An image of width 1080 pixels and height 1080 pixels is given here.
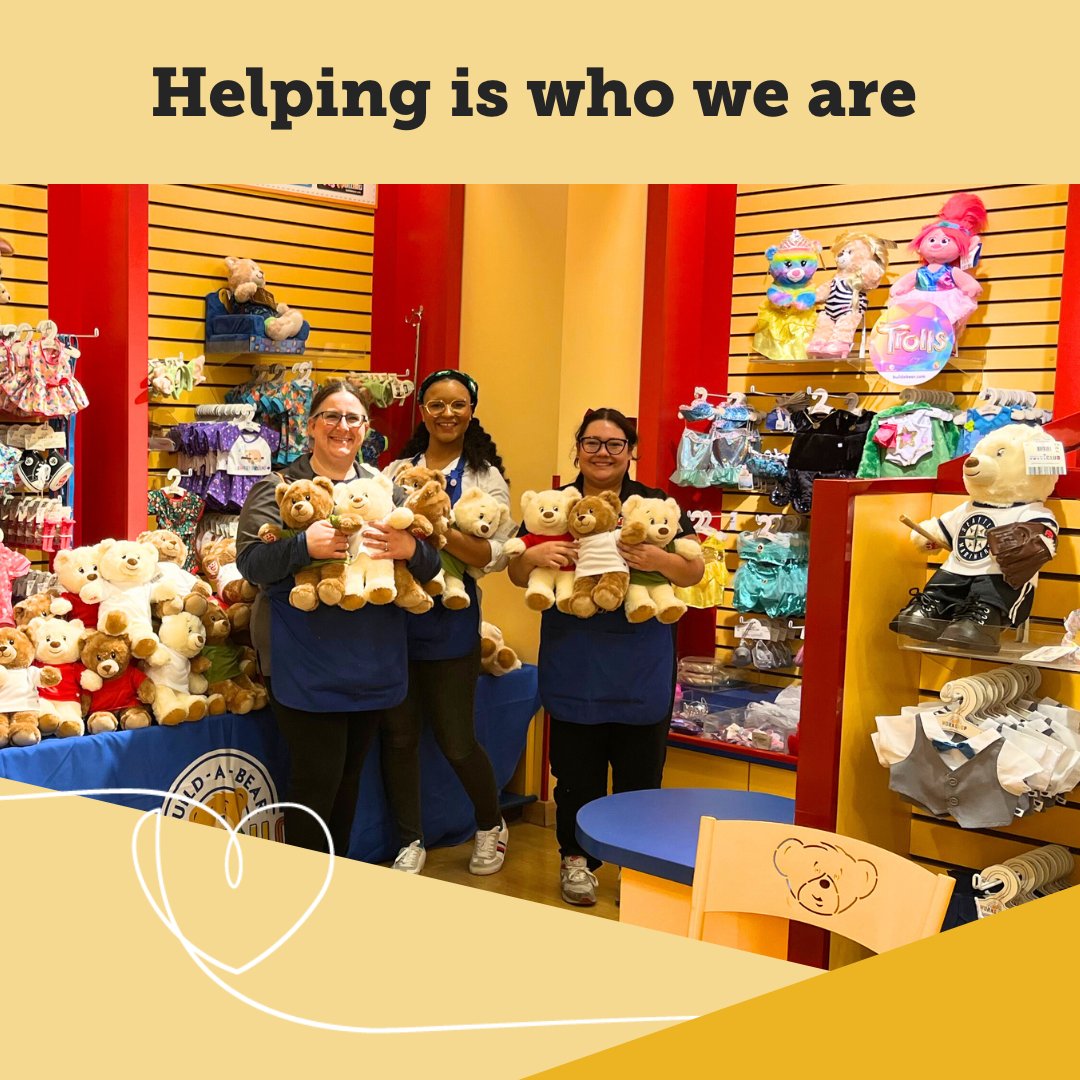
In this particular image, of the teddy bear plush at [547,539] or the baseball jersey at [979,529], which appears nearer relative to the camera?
the baseball jersey at [979,529]

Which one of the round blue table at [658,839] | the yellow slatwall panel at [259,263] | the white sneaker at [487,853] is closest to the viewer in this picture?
the round blue table at [658,839]

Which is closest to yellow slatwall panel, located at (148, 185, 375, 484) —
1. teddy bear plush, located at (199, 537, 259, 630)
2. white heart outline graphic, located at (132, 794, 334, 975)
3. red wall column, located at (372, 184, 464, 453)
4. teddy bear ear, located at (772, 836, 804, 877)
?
red wall column, located at (372, 184, 464, 453)

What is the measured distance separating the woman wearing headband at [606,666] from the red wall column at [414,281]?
189 cm

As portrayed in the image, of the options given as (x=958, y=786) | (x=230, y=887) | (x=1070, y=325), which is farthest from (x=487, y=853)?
(x=230, y=887)

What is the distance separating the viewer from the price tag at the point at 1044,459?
2.76m

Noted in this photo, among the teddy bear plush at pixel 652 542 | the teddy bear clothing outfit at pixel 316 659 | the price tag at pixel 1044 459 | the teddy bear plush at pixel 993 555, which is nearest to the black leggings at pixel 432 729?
the teddy bear clothing outfit at pixel 316 659

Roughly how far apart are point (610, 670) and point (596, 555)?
334 millimetres

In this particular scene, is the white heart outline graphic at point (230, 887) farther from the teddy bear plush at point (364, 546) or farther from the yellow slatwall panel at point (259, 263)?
the yellow slatwall panel at point (259, 263)

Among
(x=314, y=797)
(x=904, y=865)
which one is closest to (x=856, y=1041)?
(x=904, y=865)

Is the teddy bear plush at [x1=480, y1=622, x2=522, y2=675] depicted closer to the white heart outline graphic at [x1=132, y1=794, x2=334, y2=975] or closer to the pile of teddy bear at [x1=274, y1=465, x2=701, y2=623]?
the pile of teddy bear at [x1=274, y1=465, x2=701, y2=623]

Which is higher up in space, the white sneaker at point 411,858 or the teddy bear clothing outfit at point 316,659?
the teddy bear clothing outfit at point 316,659

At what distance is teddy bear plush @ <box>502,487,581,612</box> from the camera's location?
3.94 meters

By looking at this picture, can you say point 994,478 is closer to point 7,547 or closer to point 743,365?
point 743,365

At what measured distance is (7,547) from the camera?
4.99 metres
